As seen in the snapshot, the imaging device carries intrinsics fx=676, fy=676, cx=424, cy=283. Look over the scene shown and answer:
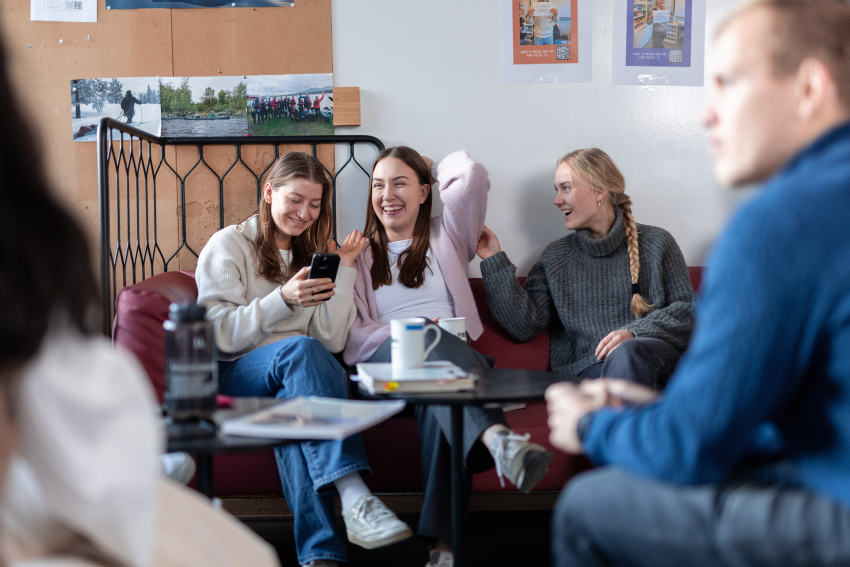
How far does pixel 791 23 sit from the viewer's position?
0.67m

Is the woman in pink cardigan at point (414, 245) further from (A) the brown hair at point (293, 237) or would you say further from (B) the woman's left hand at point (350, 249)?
(A) the brown hair at point (293, 237)

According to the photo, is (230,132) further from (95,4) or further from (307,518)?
(307,518)

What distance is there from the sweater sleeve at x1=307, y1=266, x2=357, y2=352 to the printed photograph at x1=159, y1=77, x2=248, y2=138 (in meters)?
0.75

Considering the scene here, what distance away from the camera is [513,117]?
2.37 m

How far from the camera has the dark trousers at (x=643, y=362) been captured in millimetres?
1697

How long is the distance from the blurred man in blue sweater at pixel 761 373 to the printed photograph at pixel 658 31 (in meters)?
1.76

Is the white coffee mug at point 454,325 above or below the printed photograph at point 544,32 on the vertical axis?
below

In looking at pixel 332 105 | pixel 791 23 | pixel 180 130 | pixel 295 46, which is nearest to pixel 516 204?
pixel 332 105

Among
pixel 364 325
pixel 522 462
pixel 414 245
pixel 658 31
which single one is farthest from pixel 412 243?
pixel 658 31

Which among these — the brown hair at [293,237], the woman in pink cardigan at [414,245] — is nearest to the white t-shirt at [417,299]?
the woman in pink cardigan at [414,245]

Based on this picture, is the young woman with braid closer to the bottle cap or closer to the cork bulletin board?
the cork bulletin board

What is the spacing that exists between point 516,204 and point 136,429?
1.95 meters

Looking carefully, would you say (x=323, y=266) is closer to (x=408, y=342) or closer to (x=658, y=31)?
(x=408, y=342)

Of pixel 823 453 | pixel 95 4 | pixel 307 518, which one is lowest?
pixel 307 518
